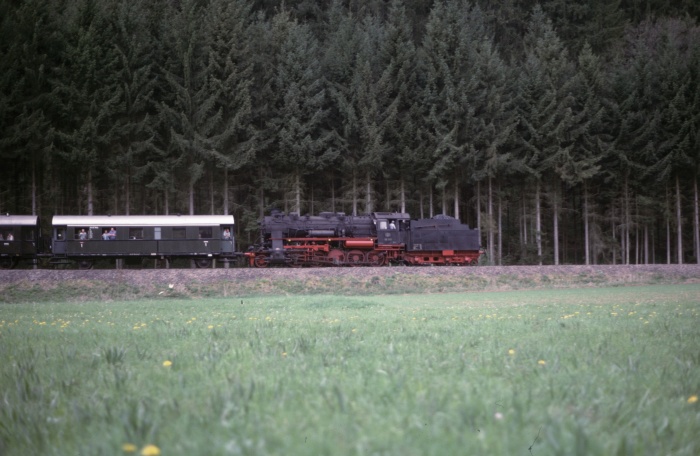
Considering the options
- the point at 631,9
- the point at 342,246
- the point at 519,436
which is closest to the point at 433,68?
the point at 342,246

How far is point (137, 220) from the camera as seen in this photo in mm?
32750

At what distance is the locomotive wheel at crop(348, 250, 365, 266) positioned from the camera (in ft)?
116

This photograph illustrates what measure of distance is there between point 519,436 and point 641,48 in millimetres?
56439

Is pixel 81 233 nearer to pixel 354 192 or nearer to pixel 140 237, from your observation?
pixel 140 237

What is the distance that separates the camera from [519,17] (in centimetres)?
6769

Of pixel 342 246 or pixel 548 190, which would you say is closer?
pixel 342 246

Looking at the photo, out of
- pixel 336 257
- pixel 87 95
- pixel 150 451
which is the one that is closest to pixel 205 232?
pixel 336 257

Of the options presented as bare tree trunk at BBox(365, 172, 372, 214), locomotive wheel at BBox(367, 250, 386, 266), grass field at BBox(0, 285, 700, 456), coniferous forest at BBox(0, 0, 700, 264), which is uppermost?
coniferous forest at BBox(0, 0, 700, 264)

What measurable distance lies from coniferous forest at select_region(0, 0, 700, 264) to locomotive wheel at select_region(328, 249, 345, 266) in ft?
31.4

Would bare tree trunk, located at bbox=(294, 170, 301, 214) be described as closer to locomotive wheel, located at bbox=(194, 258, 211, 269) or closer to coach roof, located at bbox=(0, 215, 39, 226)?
locomotive wheel, located at bbox=(194, 258, 211, 269)

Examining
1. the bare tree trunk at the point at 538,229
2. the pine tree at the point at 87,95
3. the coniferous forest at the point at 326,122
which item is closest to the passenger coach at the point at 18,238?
the pine tree at the point at 87,95

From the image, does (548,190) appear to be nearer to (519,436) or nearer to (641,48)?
(641,48)

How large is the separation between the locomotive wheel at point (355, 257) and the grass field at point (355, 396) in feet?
91.7

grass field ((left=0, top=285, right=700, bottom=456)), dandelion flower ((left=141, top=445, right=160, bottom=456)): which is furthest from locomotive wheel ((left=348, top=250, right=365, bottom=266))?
dandelion flower ((left=141, top=445, right=160, bottom=456))
